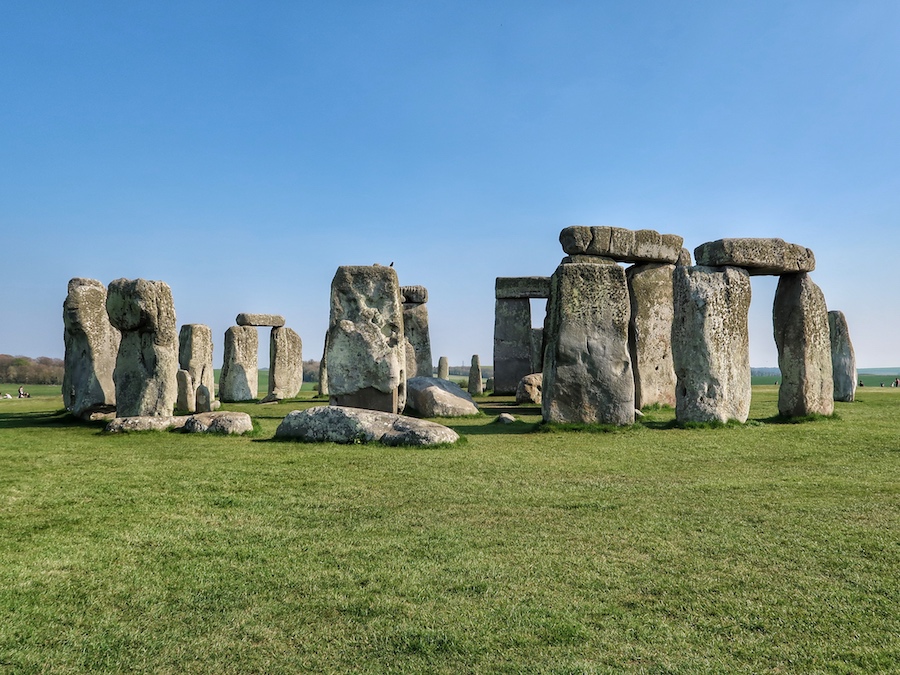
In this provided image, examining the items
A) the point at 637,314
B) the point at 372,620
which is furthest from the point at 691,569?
the point at 637,314

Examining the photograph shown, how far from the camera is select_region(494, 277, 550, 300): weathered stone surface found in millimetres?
20125

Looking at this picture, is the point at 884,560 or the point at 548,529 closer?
the point at 884,560

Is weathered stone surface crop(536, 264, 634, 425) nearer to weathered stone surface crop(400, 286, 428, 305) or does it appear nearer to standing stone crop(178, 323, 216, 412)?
standing stone crop(178, 323, 216, 412)

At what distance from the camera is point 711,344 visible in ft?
32.6

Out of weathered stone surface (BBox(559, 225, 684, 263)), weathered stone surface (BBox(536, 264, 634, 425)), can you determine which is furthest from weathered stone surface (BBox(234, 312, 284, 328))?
weathered stone surface (BBox(536, 264, 634, 425))

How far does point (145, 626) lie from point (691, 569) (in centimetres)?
269

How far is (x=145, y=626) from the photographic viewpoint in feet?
9.55

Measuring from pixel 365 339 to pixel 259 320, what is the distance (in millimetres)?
10126

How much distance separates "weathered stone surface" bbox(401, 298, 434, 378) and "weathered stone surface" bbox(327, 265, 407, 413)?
8.87 m

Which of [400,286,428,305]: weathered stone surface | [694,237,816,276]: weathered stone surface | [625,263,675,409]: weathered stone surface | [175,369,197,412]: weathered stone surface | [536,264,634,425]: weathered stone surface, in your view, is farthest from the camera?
[400,286,428,305]: weathered stone surface

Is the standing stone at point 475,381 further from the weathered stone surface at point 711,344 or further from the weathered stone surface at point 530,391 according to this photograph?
the weathered stone surface at point 711,344

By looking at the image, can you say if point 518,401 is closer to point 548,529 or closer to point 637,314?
point 637,314

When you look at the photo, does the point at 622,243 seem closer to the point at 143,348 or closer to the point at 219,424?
the point at 219,424

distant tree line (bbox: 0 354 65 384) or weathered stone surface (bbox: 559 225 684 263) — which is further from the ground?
weathered stone surface (bbox: 559 225 684 263)
